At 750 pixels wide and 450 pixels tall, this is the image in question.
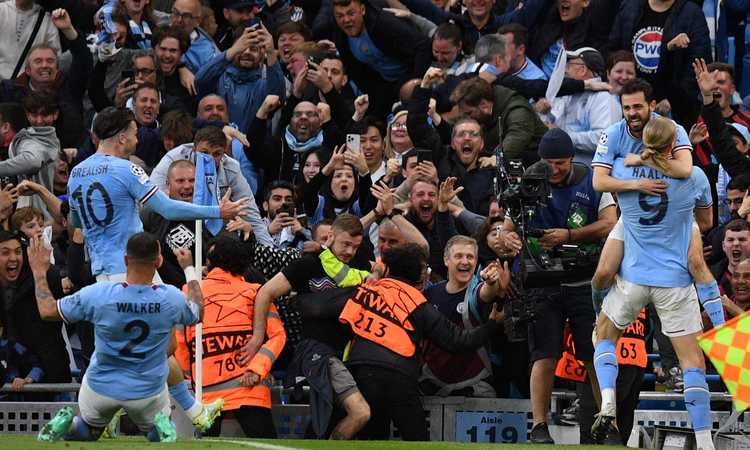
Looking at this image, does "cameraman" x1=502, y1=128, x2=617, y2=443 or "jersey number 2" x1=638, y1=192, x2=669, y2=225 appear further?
"cameraman" x1=502, y1=128, x2=617, y2=443

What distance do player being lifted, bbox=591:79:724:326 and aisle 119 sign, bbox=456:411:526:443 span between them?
1.48m

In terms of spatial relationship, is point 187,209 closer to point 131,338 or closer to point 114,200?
point 114,200

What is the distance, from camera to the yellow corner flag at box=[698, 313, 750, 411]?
399 inches

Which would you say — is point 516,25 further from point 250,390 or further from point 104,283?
point 104,283

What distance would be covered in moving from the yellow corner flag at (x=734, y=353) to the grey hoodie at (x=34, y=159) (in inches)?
312

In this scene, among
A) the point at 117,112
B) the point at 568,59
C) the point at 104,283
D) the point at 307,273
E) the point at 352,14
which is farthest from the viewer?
the point at 352,14

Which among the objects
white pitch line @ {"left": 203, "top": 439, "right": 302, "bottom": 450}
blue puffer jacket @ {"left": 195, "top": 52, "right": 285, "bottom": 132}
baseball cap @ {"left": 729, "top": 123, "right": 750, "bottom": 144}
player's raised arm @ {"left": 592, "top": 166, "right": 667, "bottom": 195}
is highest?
blue puffer jacket @ {"left": 195, "top": 52, "right": 285, "bottom": 132}

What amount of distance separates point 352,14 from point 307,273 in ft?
17.3

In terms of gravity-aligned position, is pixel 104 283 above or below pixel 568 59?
below

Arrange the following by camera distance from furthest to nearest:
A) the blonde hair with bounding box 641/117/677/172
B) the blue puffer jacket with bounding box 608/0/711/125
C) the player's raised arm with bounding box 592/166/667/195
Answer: the blue puffer jacket with bounding box 608/0/711/125, the player's raised arm with bounding box 592/166/667/195, the blonde hair with bounding box 641/117/677/172

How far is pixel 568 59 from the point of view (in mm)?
16562

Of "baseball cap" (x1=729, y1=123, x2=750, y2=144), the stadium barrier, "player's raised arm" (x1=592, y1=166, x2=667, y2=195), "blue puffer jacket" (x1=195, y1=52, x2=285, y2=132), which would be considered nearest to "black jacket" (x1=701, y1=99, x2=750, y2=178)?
"baseball cap" (x1=729, y1=123, x2=750, y2=144)

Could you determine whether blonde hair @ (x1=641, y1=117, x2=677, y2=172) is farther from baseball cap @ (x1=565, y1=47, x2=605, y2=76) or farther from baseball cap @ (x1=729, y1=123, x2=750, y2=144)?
baseball cap @ (x1=565, y1=47, x2=605, y2=76)

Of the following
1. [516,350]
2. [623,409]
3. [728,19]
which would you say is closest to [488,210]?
[516,350]
